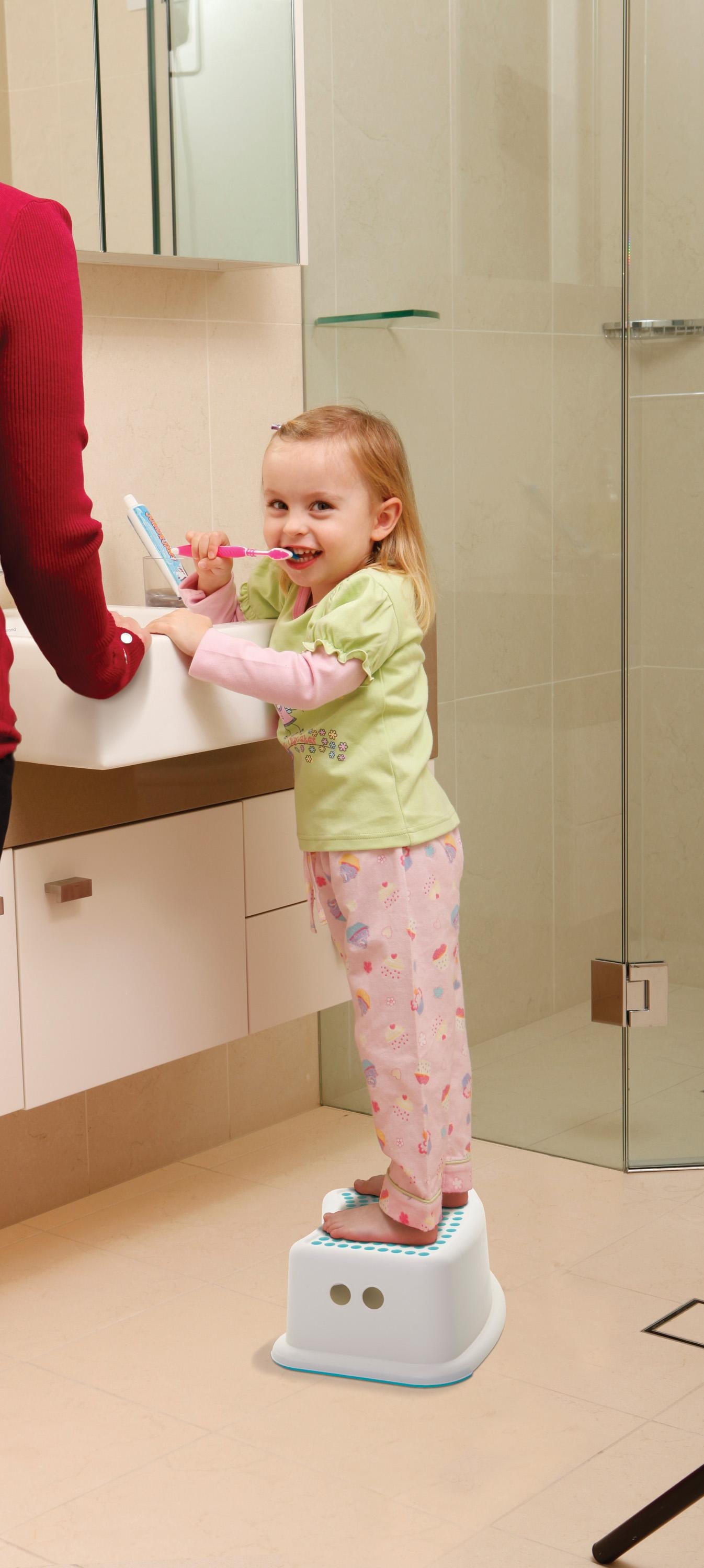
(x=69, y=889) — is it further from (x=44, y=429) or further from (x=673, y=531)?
(x=673, y=531)

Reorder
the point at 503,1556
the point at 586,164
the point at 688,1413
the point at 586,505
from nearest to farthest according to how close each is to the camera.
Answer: the point at 503,1556, the point at 688,1413, the point at 586,164, the point at 586,505

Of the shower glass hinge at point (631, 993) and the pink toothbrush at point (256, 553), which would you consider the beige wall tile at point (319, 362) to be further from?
the shower glass hinge at point (631, 993)

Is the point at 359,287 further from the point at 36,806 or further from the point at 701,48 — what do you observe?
the point at 36,806

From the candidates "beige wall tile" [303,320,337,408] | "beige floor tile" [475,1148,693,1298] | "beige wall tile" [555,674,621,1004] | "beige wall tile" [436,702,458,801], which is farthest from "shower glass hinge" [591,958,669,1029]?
"beige wall tile" [303,320,337,408]

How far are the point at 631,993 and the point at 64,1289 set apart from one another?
924 mm

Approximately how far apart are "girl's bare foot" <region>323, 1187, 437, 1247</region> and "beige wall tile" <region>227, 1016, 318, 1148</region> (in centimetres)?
72

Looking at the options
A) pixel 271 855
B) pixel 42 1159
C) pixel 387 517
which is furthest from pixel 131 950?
pixel 387 517

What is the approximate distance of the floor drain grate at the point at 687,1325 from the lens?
6.13ft

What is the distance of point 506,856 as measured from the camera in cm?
250

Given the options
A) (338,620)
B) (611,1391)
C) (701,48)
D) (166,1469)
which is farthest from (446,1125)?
(701,48)

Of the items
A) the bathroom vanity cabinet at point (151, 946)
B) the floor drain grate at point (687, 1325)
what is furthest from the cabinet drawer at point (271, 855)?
the floor drain grate at point (687, 1325)

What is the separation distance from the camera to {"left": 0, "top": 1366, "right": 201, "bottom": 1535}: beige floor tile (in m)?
1.59

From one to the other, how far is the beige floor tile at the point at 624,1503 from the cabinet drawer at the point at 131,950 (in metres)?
0.71

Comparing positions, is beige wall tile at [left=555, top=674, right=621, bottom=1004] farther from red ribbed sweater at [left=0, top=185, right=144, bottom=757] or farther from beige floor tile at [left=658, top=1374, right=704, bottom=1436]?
red ribbed sweater at [left=0, top=185, right=144, bottom=757]
